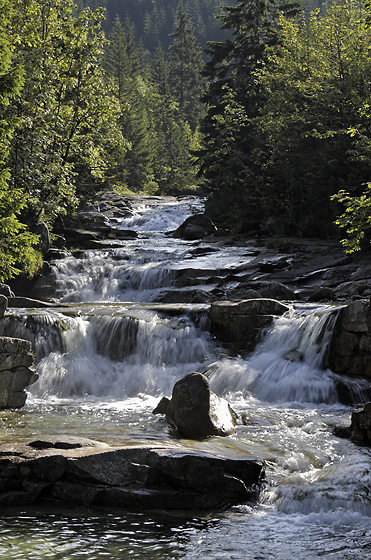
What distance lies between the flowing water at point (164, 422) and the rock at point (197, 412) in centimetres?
29

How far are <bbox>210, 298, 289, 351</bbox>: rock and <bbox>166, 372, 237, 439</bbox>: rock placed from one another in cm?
540

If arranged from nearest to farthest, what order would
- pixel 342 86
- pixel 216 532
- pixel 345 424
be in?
1. pixel 216 532
2. pixel 345 424
3. pixel 342 86

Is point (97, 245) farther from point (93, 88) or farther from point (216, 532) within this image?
point (216, 532)

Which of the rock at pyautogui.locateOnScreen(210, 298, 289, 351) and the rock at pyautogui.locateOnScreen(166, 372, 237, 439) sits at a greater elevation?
the rock at pyautogui.locateOnScreen(210, 298, 289, 351)

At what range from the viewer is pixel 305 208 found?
2678 cm

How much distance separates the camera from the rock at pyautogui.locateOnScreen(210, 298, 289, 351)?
45.9 feet

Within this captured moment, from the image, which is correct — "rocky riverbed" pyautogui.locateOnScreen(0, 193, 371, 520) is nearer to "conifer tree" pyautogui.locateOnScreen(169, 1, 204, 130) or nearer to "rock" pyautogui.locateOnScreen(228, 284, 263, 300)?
"rock" pyautogui.locateOnScreen(228, 284, 263, 300)

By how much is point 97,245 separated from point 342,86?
13918mm

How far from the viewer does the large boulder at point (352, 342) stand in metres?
11.8

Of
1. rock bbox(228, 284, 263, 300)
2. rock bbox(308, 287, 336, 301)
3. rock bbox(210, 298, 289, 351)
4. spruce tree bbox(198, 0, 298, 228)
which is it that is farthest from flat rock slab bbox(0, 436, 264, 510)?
spruce tree bbox(198, 0, 298, 228)

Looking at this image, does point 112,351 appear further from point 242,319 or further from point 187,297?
point 187,297

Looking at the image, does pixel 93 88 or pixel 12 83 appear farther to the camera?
pixel 93 88

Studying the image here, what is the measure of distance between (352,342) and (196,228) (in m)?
18.4

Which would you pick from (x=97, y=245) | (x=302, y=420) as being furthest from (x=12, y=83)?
(x=97, y=245)
